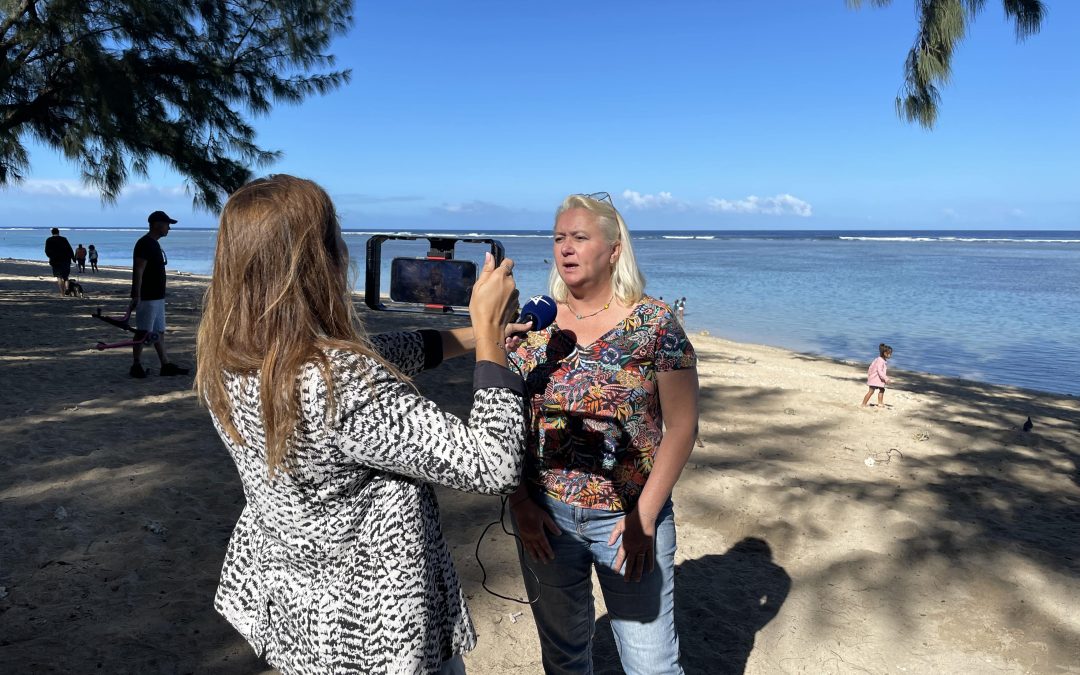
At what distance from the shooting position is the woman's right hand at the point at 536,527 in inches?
78.7

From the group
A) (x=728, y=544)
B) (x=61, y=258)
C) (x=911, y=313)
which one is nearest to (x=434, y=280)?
(x=728, y=544)

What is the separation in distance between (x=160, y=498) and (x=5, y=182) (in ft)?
31.2

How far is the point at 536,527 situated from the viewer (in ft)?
6.57

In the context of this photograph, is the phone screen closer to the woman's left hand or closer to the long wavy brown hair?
the long wavy brown hair

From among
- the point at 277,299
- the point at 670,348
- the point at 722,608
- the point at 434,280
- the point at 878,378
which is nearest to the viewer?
the point at 277,299

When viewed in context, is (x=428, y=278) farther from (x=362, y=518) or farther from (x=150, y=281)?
(x=150, y=281)

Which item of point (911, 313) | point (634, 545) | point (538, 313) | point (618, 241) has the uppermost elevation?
point (618, 241)

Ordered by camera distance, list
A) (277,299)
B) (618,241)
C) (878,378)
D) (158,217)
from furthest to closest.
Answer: (878,378) → (158,217) → (618,241) → (277,299)

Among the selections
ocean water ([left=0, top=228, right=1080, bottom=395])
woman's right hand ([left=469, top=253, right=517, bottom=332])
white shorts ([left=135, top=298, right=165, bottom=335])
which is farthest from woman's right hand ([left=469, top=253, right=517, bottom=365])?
white shorts ([left=135, top=298, right=165, bottom=335])

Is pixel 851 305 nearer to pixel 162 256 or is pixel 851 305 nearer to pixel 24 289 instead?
pixel 162 256

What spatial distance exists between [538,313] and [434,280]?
270 mm

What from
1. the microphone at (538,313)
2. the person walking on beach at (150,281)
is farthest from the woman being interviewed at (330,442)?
the person walking on beach at (150,281)

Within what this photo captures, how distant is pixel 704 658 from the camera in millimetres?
2936

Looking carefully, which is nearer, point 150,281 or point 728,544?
point 728,544
